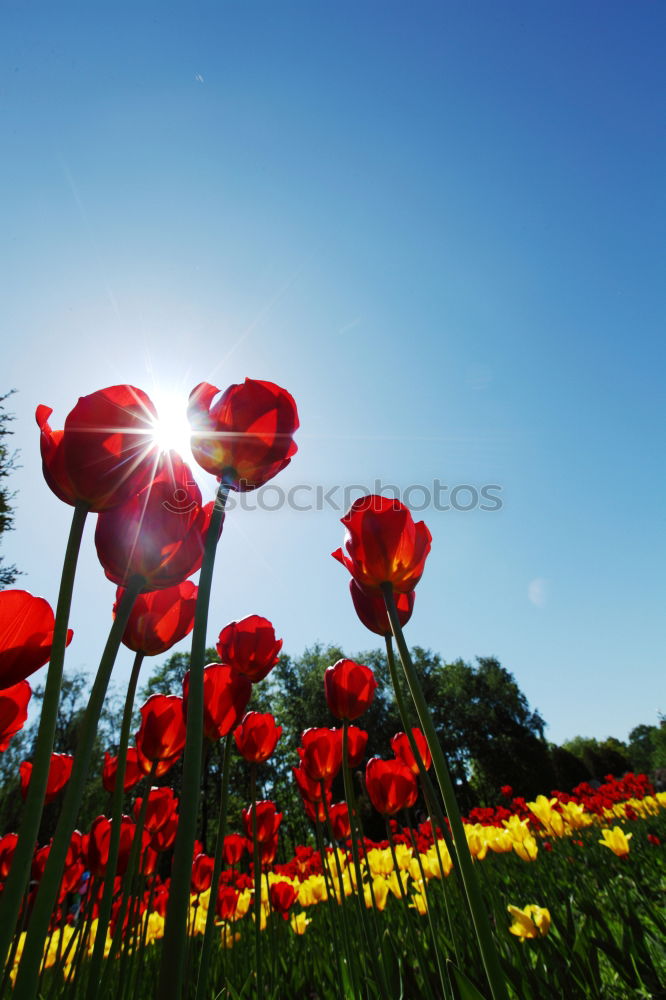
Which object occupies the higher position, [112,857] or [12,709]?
[12,709]

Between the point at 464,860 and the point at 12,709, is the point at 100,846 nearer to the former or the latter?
the point at 12,709

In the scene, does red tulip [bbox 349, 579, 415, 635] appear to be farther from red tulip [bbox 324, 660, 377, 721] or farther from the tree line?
the tree line

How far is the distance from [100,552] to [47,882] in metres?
0.43

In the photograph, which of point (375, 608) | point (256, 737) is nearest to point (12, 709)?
point (375, 608)

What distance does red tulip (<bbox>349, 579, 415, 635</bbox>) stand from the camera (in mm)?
1223

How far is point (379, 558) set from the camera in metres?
1.03

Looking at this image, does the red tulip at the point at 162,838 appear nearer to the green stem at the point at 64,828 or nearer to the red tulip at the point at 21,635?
the red tulip at the point at 21,635

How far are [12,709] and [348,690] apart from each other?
110cm

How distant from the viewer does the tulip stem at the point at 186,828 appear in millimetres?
433

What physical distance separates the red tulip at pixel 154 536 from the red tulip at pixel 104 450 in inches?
1.5

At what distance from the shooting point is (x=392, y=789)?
7.06 feet

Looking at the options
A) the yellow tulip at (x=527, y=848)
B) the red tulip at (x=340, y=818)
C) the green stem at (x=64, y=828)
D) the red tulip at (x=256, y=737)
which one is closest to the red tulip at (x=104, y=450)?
the green stem at (x=64, y=828)

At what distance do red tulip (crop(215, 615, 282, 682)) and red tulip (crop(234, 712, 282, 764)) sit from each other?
1.83 feet

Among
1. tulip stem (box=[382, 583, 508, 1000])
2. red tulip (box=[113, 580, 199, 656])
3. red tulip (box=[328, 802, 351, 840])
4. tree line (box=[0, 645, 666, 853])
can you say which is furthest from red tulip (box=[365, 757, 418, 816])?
tree line (box=[0, 645, 666, 853])
